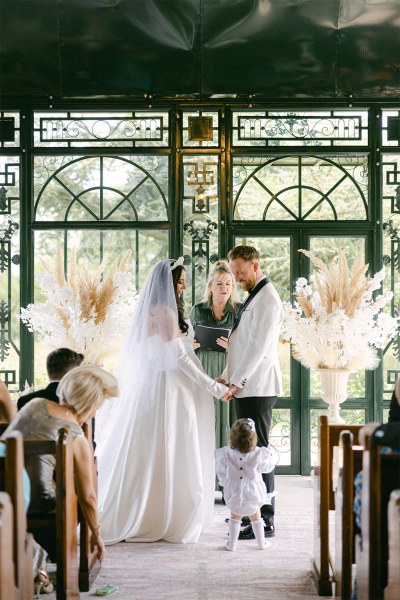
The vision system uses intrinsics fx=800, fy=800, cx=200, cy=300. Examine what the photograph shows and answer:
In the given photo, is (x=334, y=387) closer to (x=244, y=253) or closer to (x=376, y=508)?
(x=244, y=253)

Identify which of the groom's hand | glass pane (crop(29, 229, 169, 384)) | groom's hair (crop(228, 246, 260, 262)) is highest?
glass pane (crop(29, 229, 169, 384))

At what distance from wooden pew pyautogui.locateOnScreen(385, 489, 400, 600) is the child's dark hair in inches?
73.6

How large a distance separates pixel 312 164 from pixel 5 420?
3.89 m

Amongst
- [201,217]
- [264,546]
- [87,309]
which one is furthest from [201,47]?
[264,546]

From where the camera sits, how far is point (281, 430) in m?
7.10

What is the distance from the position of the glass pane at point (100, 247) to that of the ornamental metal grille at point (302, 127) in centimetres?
115

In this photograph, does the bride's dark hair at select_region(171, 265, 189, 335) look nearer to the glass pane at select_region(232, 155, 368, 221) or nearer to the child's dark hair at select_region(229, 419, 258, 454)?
the child's dark hair at select_region(229, 419, 258, 454)

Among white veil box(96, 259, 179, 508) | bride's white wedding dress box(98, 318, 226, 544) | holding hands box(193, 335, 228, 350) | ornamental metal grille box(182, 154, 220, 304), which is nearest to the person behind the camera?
bride's white wedding dress box(98, 318, 226, 544)

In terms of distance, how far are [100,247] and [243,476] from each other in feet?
9.91

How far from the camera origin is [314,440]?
706 cm

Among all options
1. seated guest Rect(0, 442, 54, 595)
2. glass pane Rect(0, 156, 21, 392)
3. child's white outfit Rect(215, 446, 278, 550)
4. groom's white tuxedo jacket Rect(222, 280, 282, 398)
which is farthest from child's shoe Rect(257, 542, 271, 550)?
glass pane Rect(0, 156, 21, 392)

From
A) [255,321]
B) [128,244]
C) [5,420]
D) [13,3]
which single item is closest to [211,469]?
[255,321]

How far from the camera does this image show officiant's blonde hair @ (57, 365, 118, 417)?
12.5 ft

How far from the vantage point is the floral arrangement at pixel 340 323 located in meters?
6.09
